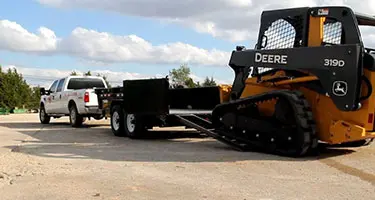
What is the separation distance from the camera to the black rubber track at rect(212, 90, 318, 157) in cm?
988

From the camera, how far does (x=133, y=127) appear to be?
1462cm

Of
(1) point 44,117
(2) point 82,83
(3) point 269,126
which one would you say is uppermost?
(2) point 82,83

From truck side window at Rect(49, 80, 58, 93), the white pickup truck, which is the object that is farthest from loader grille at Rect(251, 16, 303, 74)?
truck side window at Rect(49, 80, 58, 93)

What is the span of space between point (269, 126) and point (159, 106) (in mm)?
3800

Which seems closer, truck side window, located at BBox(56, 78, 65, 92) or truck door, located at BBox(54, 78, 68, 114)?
truck door, located at BBox(54, 78, 68, 114)

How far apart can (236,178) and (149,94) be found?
6454mm

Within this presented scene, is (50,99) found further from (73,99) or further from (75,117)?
(75,117)

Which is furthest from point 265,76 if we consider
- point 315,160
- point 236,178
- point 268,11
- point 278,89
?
point 236,178

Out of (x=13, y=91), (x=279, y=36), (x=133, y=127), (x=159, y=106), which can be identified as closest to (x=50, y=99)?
(x=133, y=127)

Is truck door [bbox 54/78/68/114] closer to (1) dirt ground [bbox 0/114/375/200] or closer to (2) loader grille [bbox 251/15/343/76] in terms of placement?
(1) dirt ground [bbox 0/114/375/200]

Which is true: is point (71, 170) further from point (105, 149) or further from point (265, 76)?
point (265, 76)

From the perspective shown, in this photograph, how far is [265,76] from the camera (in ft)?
36.1

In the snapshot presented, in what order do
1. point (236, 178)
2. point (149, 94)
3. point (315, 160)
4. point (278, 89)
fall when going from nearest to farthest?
point (236, 178)
point (315, 160)
point (278, 89)
point (149, 94)

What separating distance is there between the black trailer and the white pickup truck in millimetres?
3404
